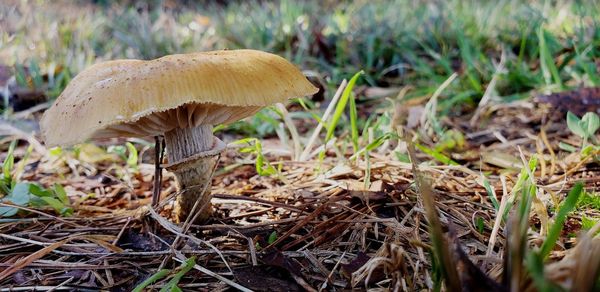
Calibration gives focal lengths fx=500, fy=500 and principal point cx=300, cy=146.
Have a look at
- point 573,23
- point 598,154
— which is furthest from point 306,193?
point 573,23

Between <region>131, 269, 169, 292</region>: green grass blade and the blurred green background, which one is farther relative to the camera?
the blurred green background

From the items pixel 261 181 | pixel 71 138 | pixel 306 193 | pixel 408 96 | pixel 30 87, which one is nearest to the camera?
pixel 71 138

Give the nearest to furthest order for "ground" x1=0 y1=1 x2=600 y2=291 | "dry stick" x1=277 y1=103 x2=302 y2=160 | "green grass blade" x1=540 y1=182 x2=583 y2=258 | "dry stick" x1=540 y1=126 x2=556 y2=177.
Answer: "green grass blade" x1=540 y1=182 x2=583 y2=258, "ground" x1=0 y1=1 x2=600 y2=291, "dry stick" x1=540 y1=126 x2=556 y2=177, "dry stick" x1=277 y1=103 x2=302 y2=160

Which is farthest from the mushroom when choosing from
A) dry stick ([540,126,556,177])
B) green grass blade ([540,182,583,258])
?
dry stick ([540,126,556,177])

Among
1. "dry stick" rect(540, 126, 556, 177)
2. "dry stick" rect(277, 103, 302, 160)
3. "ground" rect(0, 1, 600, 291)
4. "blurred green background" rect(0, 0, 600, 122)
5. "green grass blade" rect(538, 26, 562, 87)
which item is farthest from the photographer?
"blurred green background" rect(0, 0, 600, 122)

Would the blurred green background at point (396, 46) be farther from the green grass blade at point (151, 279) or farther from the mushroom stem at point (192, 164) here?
the green grass blade at point (151, 279)

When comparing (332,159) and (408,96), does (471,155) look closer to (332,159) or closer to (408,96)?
(332,159)

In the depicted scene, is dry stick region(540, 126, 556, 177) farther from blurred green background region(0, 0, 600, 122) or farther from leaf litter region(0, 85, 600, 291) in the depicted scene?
blurred green background region(0, 0, 600, 122)
